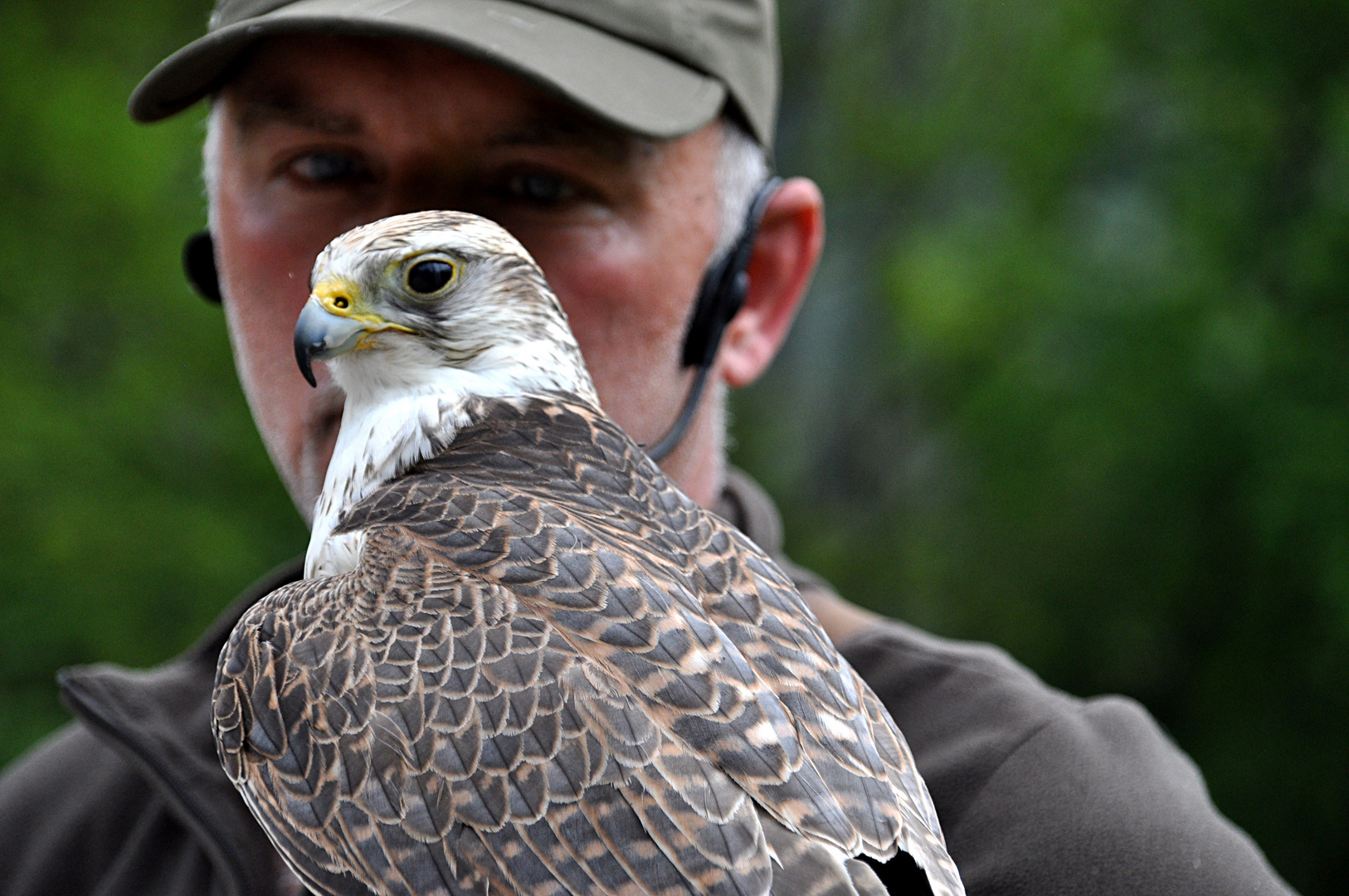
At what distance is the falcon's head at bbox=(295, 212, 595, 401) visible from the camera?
190 cm

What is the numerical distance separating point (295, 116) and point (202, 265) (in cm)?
60

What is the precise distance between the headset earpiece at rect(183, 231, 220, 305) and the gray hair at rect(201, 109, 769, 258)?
0.37 ft

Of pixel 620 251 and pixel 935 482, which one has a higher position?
pixel 620 251

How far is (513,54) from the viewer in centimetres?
200

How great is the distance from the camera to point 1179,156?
7043 millimetres

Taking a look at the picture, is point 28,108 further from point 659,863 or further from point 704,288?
point 659,863

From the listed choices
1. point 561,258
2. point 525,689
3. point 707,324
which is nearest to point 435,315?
point 561,258

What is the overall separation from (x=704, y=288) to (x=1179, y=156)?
17.8 ft

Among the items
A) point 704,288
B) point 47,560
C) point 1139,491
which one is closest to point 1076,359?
point 1139,491

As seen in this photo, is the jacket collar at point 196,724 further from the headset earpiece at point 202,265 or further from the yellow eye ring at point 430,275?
the yellow eye ring at point 430,275

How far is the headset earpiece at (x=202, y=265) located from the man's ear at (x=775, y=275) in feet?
3.32

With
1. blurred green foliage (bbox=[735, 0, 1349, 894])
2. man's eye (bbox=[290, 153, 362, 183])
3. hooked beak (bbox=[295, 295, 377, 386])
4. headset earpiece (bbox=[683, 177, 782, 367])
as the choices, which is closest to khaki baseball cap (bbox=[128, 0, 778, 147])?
man's eye (bbox=[290, 153, 362, 183])

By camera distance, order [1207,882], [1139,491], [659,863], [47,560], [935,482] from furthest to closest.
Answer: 1. [935,482]
2. [47,560]
3. [1139,491]
4. [1207,882]
5. [659,863]

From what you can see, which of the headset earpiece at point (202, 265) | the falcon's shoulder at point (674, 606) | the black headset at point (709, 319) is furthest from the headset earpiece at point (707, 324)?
the headset earpiece at point (202, 265)
